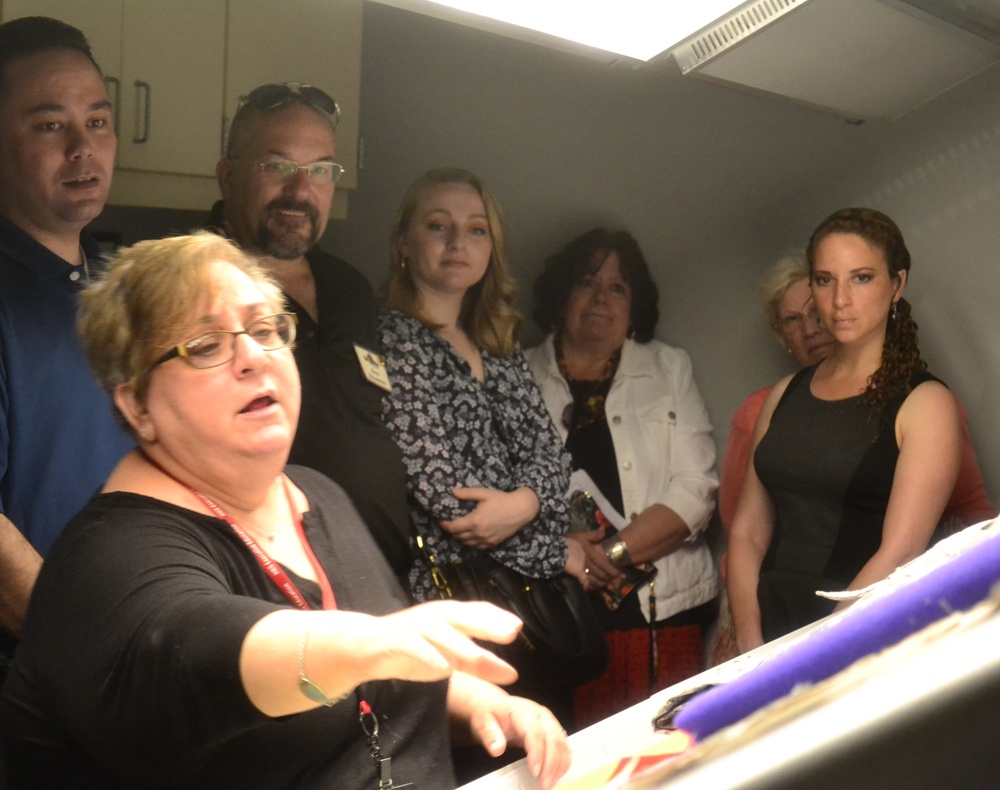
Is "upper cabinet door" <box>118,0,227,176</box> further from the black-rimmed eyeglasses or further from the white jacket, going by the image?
the white jacket

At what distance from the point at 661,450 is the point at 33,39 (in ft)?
4.83

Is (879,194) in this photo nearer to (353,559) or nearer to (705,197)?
(705,197)

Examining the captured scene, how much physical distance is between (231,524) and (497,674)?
42 centimetres

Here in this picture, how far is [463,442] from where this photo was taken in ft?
5.80

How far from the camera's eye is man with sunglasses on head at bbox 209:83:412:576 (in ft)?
5.29

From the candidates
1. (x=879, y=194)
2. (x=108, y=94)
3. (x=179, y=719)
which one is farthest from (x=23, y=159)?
(x=879, y=194)

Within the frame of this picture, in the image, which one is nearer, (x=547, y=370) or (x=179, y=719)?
(x=179, y=719)

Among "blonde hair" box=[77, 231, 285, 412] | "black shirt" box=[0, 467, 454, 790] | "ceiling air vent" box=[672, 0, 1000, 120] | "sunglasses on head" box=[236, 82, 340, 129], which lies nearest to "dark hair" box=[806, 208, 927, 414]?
"ceiling air vent" box=[672, 0, 1000, 120]

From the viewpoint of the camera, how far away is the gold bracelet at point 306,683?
715 mm

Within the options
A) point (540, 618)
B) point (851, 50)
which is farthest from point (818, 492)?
point (851, 50)

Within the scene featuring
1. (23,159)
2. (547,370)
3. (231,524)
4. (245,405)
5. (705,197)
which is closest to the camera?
(231,524)

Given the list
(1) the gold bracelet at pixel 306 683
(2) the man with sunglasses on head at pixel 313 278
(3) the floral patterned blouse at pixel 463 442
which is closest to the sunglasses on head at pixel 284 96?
(2) the man with sunglasses on head at pixel 313 278

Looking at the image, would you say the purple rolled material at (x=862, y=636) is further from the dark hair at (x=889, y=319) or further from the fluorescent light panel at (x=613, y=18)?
the dark hair at (x=889, y=319)

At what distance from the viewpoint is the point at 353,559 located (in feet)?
3.76
